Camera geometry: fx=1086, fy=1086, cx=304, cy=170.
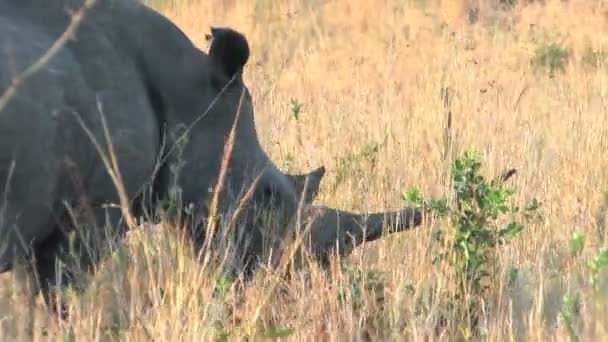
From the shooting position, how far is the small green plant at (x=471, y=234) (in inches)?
145

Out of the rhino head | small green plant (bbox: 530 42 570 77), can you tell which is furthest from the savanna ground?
the rhino head

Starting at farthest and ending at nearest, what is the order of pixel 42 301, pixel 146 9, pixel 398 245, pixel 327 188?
pixel 327 188 < pixel 398 245 < pixel 146 9 < pixel 42 301

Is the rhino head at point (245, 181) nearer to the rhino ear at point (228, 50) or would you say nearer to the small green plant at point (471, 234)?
the rhino ear at point (228, 50)

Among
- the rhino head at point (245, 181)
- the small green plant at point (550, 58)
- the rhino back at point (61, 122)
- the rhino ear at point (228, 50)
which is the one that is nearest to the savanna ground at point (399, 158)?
the small green plant at point (550, 58)

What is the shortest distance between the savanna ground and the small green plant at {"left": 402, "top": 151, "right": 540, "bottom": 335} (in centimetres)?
6

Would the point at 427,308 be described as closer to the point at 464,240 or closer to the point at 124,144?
the point at 464,240

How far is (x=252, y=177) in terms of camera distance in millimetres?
4266

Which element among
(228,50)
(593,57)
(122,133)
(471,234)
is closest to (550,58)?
(593,57)

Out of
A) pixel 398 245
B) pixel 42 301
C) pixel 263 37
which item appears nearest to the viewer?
pixel 42 301

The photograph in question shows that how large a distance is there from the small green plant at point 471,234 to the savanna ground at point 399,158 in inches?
2.4

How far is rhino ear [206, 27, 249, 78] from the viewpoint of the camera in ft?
13.8

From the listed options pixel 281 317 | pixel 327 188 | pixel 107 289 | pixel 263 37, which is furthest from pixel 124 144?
pixel 263 37

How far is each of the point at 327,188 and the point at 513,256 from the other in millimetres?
1565

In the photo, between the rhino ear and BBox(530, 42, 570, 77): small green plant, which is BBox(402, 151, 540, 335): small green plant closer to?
the rhino ear
